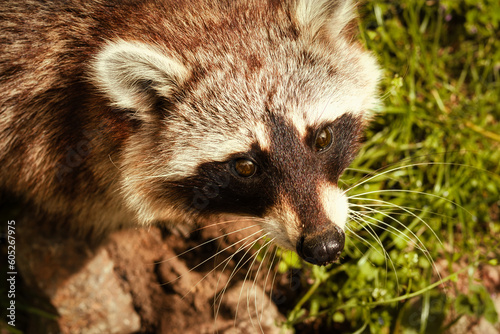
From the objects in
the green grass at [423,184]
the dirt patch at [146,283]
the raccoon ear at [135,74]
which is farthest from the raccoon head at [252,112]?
the dirt patch at [146,283]

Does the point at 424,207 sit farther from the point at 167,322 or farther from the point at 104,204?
the point at 104,204

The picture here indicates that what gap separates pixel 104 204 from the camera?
334 centimetres

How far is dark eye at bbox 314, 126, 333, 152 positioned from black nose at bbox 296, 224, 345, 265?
1.61 ft

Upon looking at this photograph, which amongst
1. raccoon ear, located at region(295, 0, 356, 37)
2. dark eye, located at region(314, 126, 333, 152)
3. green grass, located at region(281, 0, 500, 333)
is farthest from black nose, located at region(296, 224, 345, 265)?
raccoon ear, located at region(295, 0, 356, 37)

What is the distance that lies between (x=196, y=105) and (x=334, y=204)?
1065 mm

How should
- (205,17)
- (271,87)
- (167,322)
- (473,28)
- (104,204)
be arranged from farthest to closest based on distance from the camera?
(473,28) < (167,322) < (104,204) < (205,17) < (271,87)

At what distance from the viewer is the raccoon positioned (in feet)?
8.59

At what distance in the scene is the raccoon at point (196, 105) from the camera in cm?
262

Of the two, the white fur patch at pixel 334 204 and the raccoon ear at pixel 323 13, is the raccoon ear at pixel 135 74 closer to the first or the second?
the raccoon ear at pixel 323 13

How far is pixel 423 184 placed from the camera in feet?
14.3

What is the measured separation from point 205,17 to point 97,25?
29.3 inches

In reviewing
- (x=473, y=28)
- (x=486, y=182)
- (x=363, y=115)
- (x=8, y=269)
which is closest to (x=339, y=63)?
(x=363, y=115)

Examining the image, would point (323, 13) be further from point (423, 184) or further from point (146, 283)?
point (146, 283)

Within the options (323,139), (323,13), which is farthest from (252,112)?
(323,13)
